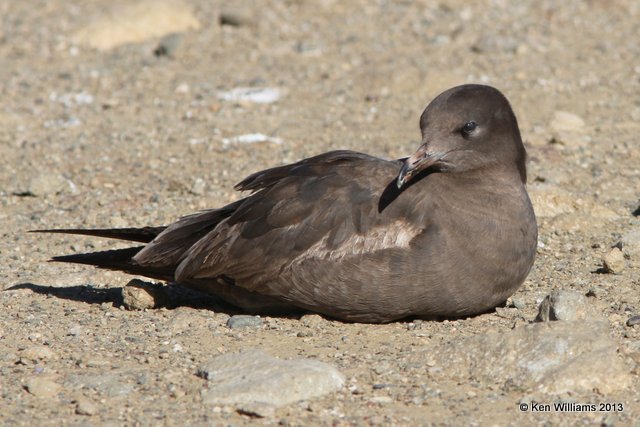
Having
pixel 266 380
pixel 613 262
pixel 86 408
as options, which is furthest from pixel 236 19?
pixel 86 408

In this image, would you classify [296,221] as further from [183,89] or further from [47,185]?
[183,89]

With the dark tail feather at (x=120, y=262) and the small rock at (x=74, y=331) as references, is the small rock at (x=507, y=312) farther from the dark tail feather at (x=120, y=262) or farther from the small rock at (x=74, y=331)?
the small rock at (x=74, y=331)

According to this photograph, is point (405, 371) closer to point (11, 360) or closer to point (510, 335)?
point (510, 335)

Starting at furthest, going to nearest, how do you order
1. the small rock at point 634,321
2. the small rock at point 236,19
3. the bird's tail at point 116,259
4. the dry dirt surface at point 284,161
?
the small rock at point 236,19, the bird's tail at point 116,259, the small rock at point 634,321, the dry dirt surface at point 284,161

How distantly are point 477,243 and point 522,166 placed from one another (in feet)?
2.38

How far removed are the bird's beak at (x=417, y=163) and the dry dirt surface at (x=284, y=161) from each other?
78 cm

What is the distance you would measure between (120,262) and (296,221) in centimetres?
112

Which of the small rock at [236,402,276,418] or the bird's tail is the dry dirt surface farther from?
the bird's tail

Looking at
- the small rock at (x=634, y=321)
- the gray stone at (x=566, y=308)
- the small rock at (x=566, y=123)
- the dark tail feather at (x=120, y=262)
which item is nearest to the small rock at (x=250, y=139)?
the small rock at (x=566, y=123)

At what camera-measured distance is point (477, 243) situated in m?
5.82

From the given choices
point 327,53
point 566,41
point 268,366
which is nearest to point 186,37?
point 327,53

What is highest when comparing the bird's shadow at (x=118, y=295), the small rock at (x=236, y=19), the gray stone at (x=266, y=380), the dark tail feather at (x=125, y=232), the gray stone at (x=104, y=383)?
the small rock at (x=236, y=19)

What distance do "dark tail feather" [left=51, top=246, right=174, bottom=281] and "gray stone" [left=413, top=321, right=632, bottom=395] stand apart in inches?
69.3

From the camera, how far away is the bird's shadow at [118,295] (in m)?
6.55
